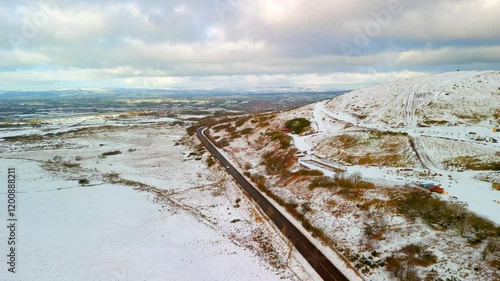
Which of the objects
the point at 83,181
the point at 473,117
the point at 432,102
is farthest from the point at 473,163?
the point at 83,181

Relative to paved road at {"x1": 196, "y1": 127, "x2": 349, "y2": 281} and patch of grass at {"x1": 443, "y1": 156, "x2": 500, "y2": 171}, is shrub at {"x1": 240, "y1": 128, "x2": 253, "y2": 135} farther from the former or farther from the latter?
patch of grass at {"x1": 443, "y1": 156, "x2": 500, "y2": 171}

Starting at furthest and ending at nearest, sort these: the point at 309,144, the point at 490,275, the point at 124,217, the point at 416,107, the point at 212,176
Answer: the point at 416,107, the point at 309,144, the point at 212,176, the point at 124,217, the point at 490,275

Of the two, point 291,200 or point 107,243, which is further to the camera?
point 291,200

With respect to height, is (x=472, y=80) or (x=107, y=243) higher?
(x=472, y=80)

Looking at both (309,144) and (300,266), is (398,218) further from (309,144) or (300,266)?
(309,144)

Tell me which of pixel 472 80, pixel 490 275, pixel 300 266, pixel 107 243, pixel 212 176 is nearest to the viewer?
pixel 490 275

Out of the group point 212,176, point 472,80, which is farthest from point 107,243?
point 472,80

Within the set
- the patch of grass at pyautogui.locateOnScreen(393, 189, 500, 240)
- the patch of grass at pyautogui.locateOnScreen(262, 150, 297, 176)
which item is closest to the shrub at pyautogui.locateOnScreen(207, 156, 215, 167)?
the patch of grass at pyautogui.locateOnScreen(262, 150, 297, 176)

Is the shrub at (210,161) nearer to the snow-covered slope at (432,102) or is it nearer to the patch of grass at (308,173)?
the patch of grass at (308,173)
